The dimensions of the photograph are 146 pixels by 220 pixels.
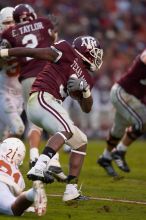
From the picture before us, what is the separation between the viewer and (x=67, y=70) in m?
7.39

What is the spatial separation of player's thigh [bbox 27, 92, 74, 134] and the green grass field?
71cm

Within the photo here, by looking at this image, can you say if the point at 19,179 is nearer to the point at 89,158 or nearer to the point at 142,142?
the point at 89,158

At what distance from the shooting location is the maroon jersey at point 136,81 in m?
10.1

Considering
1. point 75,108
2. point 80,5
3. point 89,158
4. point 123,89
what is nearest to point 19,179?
point 123,89

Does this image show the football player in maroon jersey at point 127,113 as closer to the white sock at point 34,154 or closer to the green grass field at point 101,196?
the green grass field at point 101,196

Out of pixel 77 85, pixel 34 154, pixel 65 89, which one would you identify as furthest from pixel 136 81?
pixel 77 85

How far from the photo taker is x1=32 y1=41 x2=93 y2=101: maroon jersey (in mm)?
7371

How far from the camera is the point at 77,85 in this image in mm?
7141

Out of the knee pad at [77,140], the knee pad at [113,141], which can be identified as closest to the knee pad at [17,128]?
the knee pad at [113,141]

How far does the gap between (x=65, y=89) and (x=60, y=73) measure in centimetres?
16

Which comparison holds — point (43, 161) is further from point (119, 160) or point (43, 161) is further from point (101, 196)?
point (119, 160)

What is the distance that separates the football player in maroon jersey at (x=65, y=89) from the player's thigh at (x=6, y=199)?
0.95 meters

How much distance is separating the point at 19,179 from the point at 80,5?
13446 mm

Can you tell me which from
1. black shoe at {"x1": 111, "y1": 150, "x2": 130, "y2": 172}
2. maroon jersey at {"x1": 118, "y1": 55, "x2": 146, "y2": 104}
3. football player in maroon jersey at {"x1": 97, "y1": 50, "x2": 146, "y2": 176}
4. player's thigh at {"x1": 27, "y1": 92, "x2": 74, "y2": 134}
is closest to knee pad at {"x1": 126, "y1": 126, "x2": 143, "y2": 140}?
football player in maroon jersey at {"x1": 97, "y1": 50, "x2": 146, "y2": 176}
